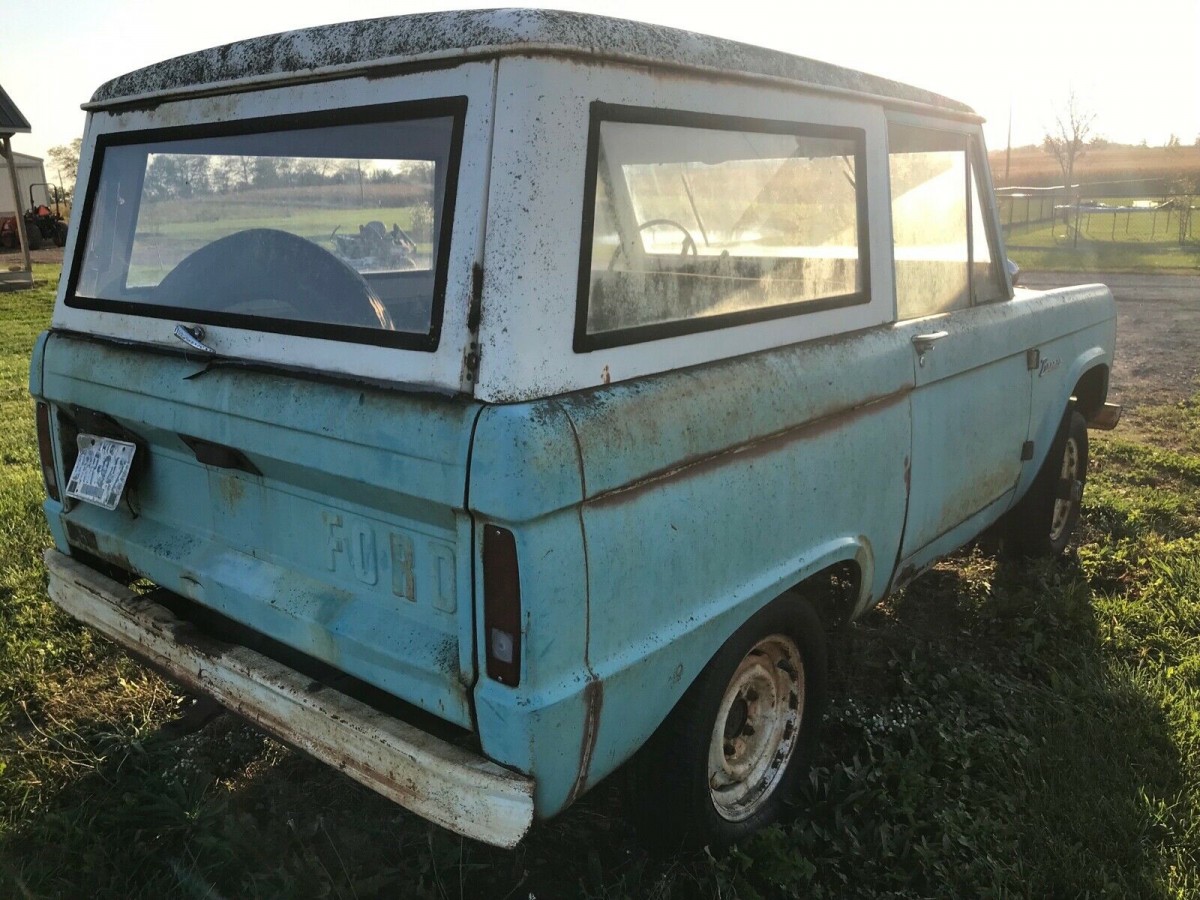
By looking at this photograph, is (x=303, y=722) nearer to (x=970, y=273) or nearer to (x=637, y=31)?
(x=637, y=31)

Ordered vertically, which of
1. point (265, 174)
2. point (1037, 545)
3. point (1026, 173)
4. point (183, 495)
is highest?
point (1026, 173)

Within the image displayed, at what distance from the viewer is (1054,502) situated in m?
4.02

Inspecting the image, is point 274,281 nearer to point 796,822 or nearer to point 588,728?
point 588,728

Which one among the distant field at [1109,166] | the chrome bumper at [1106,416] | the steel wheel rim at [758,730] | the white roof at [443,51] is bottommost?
the steel wheel rim at [758,730]

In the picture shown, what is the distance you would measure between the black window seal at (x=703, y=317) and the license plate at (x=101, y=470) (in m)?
1.39

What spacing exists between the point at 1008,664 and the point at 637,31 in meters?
2.60

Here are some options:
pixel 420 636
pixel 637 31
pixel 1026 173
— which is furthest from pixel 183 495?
pixel 1026 173

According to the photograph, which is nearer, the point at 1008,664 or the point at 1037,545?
the point at 1008,664

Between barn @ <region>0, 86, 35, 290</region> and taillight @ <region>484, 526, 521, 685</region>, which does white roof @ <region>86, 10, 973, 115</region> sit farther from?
barn @ <region>0, 86, 35, 290</region>

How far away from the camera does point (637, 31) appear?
75.5 inches

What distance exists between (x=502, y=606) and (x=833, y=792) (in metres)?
1.41

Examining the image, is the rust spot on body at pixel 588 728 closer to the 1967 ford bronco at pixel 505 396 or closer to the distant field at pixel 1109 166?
the 1967 ford bronco at pixel 505 396

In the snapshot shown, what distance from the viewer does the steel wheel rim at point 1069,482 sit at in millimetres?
4246

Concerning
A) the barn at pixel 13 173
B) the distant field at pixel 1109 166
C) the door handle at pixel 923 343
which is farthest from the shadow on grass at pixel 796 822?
the distant field at pixel 1109 166
